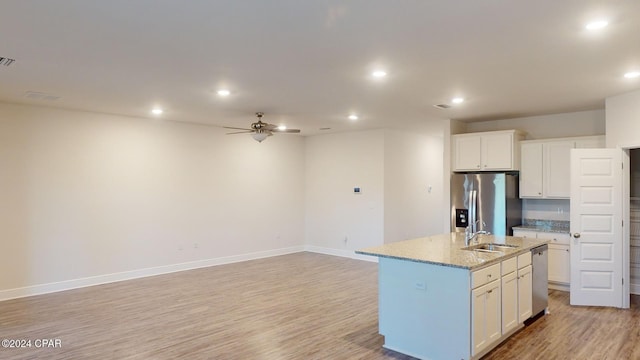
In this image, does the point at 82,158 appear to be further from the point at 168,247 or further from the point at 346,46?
the point at 346,46

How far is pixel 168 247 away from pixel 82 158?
200 cm

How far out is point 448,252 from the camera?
379 cm

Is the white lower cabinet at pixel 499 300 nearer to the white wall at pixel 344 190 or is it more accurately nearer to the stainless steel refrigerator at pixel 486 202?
the stainless steel refrigerator at pixel 486 202

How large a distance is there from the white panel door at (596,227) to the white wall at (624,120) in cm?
17

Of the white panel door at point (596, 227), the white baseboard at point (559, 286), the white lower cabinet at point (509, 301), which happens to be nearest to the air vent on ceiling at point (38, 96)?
the white lower cabinet at point (509, 301)

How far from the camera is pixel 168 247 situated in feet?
23.3

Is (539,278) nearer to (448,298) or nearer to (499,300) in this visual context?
(499,300)

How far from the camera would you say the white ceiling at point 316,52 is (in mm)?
2580

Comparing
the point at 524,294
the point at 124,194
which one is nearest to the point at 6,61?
the point at 124,194

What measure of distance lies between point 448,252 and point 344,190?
5.01 metres

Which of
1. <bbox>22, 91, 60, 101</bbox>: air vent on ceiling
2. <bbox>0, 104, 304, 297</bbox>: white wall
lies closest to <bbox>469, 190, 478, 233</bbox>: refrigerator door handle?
<bbox>0, 104, 304, 297</bbox>: white wall

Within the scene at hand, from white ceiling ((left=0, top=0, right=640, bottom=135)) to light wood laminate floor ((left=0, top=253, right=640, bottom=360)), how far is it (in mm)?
2597

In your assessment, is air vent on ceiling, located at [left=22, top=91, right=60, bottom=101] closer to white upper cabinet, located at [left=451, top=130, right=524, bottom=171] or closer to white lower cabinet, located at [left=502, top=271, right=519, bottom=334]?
white lower cabinet, located at [left=502, top=271, right=519, bottom=334]

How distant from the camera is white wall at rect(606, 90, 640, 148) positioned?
4.82 metres
